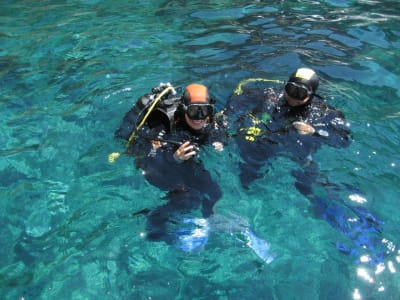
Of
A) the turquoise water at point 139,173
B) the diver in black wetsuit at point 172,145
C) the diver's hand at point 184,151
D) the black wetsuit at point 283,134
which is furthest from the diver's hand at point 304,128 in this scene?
the diver's hand at point 184,151

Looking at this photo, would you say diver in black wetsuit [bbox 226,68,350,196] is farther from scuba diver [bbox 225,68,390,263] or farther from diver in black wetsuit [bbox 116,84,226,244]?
diver in black wetsuit [bbox 116,84,226,244]

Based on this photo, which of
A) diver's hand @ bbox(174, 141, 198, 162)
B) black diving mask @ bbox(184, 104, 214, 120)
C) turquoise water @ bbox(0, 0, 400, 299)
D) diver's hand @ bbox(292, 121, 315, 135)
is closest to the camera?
turquoise water @ bbox(0, 0, 400, 299)

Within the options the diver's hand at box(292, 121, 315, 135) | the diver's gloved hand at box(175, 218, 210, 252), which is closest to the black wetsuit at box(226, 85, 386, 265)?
the diver's hand at box(292, 121, 315, 135)

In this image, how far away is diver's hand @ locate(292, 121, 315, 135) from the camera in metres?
5.31

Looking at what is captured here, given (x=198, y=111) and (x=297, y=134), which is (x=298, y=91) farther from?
(x=198, y=111)

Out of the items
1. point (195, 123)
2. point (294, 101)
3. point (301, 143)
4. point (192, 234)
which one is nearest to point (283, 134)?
point (301, 143)

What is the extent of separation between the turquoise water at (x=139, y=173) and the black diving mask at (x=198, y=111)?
99 centimetres

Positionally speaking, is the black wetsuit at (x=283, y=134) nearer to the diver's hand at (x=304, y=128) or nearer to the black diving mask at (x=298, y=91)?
the diver's hand at (x=304, y=128)

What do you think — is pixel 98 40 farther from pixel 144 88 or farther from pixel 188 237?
pixel 188 237

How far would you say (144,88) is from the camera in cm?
707

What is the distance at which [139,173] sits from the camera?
5.28m

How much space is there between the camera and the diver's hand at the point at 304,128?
17.4 feet

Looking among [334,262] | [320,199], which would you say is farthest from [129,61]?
[334,262]

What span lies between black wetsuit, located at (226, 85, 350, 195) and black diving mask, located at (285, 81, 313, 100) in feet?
0.87
